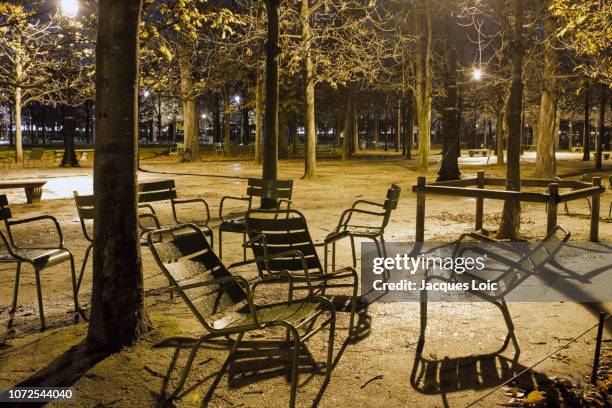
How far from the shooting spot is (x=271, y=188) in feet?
27.7

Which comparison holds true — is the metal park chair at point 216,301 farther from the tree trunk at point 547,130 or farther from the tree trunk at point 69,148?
the tree trunk at point 69,148

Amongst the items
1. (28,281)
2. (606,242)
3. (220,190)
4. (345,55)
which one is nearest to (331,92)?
(345,55)

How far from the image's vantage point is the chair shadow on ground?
3.88 meters

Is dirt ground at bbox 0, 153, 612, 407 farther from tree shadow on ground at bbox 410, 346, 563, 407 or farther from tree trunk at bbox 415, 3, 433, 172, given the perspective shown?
tree trunk at bbox 415, 3, 433, 172

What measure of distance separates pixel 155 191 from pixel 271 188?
1.63 metres

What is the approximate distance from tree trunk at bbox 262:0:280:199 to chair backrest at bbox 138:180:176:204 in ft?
10.7

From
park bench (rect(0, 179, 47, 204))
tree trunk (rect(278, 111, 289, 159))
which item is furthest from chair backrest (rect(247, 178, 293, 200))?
tree trunk (rect(278, 111, 289, 159))

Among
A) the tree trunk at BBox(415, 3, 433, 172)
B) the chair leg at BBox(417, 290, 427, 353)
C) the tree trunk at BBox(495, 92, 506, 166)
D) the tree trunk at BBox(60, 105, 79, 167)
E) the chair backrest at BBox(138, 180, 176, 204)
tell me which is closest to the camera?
the chair leg at BBox(417, 290, 427, 353)

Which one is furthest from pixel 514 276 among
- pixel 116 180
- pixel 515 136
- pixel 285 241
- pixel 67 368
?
pixel 515 136

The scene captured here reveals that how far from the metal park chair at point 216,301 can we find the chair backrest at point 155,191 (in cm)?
344

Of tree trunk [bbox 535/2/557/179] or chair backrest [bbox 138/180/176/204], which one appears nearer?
chair backrest [bbox 138/180/176/204]

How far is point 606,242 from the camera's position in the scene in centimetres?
891

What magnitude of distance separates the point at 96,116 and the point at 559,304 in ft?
15.0

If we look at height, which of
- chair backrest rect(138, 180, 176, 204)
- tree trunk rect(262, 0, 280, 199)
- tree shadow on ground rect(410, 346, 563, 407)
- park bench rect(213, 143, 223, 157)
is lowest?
tree shadow on ground rect(410, 346, 563, 407)
